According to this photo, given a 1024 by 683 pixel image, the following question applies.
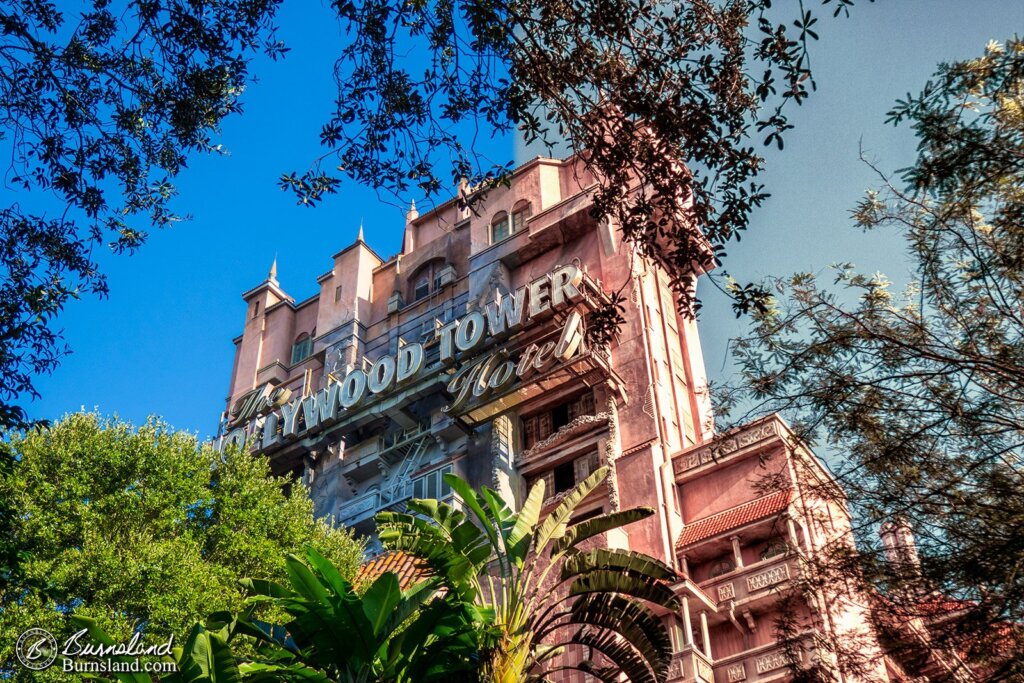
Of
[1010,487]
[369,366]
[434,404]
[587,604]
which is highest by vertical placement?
[369,366]

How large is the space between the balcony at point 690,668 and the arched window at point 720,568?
3135 mm

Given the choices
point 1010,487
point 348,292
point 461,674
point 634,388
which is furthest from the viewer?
point 348,292

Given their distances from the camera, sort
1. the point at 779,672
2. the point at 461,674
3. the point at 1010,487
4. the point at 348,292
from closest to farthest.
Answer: the point at 1010,487 < the point at 461,674 < the point at 779,672 < the point at 348,292

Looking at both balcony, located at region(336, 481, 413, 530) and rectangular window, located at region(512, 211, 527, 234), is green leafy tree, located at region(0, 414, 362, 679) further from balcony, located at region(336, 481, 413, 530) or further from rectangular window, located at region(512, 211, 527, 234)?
rectangular window, located at region(512, 211, 527, 234)

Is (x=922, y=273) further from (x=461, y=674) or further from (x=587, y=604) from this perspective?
(x=461, y=674)

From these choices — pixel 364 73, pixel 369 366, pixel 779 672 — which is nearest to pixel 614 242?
pixel 369 366

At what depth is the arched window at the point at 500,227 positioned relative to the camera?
38.5 meters

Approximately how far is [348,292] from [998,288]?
32.6m

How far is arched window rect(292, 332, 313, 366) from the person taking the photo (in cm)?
4369

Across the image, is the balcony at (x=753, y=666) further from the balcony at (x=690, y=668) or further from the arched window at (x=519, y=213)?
the arched window at (x=519, y=213)

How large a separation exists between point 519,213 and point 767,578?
1836 centimetres

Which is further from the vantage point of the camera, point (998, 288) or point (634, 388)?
point (634, 388)

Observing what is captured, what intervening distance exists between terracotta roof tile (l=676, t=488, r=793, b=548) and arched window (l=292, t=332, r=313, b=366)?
21003 millimetres

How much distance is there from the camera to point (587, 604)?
18.7m
